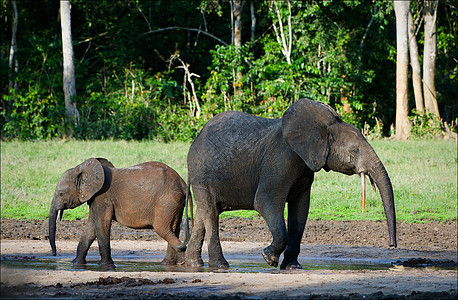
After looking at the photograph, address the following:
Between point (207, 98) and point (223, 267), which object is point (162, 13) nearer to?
point (207, 98)

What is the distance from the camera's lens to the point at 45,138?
85.1 feet

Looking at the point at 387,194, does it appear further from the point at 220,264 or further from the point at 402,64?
the point at 402,64

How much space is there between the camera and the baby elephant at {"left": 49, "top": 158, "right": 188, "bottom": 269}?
10469mm

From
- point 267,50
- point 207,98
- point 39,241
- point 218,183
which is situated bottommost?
point 39,241

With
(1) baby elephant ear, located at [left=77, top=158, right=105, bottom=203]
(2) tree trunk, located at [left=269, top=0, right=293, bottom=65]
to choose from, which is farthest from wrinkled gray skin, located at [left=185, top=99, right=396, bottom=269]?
(2) tree trunk, located at [left=269, top=0, right=293, bottom=65]

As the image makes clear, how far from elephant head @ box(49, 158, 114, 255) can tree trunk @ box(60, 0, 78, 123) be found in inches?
606

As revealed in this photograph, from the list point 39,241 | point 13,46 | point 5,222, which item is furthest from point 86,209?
point 13,46

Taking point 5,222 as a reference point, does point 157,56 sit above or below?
above

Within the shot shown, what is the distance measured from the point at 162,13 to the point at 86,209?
15.6 metres

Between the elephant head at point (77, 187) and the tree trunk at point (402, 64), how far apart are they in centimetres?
1684

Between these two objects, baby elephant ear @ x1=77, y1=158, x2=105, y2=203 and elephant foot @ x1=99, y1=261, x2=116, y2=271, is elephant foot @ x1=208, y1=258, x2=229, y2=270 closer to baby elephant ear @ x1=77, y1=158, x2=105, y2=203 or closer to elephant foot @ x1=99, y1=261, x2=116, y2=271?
elephant foot @ x1=99, y1=261, x2=116, y2=271

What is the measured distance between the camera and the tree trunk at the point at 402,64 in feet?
83.6

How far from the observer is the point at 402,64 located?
26047 millimetres

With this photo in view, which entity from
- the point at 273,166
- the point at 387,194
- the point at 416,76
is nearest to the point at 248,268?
the point at 273,166
